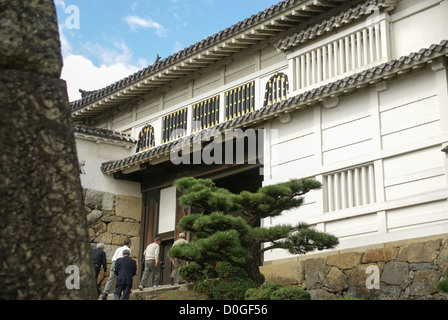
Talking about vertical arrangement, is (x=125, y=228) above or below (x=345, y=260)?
above

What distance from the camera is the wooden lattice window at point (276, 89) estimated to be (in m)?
15.1

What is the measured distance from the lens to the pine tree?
9562 millimetres

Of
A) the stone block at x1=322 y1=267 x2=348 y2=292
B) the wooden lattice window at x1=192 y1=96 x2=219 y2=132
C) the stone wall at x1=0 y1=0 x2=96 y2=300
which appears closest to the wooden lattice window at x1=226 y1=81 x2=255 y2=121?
the wooden lattice window at x1=192 y1=96 x2=219 y2=132

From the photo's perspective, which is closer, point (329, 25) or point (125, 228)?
point (329, 25)

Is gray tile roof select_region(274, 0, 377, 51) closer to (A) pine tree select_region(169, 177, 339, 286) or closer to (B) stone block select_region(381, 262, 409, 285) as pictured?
(A) pine tree select_region(169, 177, 339, 286)

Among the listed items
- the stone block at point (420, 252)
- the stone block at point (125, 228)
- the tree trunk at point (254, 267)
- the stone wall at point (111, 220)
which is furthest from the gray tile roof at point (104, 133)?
the stone block at point (420, 252)

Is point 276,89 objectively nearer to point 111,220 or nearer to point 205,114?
point 205,114

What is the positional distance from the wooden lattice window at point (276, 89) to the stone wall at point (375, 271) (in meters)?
4.41

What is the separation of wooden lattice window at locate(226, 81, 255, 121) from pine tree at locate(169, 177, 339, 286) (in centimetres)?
572

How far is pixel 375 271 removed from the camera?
11172 mm

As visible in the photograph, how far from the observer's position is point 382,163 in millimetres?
11688

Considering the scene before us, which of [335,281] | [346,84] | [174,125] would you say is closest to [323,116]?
[346,84]

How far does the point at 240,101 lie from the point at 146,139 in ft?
14.3

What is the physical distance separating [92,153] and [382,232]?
1062 centimetres
